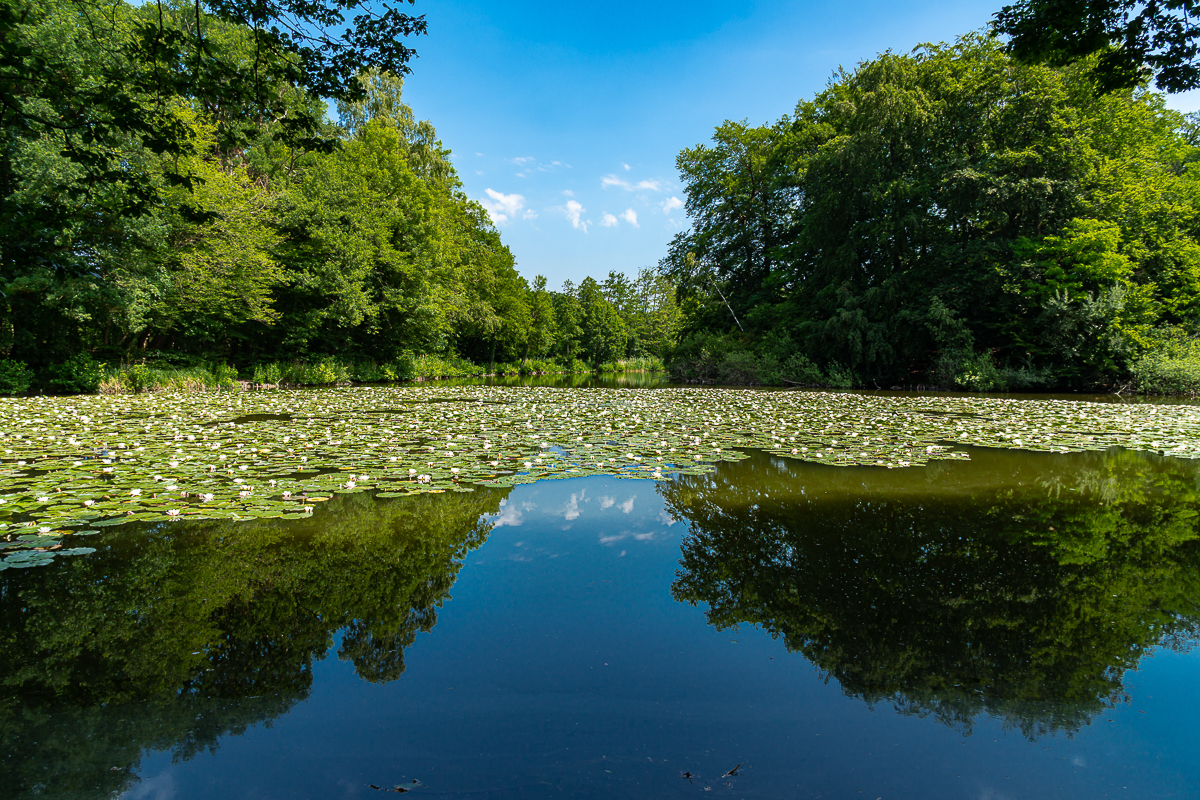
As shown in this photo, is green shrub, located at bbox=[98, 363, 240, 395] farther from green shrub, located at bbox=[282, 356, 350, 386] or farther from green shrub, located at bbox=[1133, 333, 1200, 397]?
green shrub, located at bbox=[1133, 333, 1200, 397]

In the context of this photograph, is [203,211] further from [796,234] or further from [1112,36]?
[796,234]

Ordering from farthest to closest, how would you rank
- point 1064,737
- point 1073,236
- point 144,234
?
point 1073,236 → point 144,234 → point 1064,737

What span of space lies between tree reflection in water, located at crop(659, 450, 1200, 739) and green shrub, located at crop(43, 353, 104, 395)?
17.4 meters

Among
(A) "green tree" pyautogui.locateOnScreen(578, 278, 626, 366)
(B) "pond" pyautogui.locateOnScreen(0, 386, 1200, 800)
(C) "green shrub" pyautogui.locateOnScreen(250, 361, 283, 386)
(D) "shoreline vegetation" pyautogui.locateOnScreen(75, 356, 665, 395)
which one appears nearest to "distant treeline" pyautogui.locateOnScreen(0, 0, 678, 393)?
(D) "shoreline vegetation" pyautogui.locateOnScreen(75, 356, 665, 395)

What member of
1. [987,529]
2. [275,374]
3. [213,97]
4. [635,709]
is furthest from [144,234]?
[987,529]

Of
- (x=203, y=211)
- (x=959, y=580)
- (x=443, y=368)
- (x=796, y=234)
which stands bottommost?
(x=959, y=580)

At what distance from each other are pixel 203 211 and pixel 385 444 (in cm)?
349

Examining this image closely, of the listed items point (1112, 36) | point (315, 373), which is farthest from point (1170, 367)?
point (315, 373)

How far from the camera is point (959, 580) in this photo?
2.99m

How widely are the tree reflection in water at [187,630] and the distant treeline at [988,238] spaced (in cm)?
2091

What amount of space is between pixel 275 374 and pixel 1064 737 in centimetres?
2253

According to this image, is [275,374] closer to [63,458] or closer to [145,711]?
[63,458]

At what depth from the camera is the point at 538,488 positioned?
5301 millimetres

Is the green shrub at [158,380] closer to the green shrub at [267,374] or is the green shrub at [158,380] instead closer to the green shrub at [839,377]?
the green shrub at [267,374]
